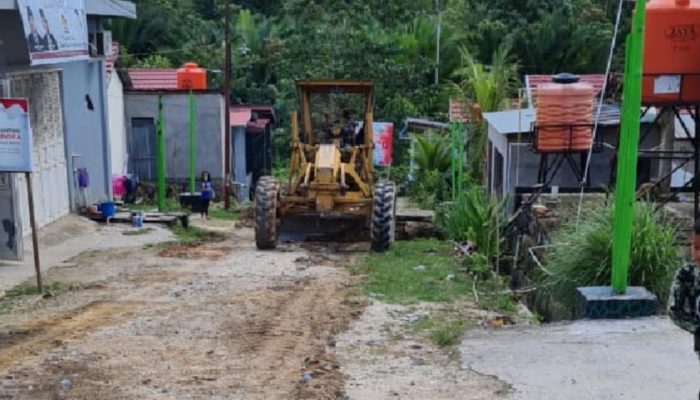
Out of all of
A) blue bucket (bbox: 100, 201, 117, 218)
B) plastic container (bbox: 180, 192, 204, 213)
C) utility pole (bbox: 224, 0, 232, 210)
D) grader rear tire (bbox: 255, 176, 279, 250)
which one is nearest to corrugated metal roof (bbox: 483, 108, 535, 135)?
grader rear tire (bbox: 255, 176, 279, 250)

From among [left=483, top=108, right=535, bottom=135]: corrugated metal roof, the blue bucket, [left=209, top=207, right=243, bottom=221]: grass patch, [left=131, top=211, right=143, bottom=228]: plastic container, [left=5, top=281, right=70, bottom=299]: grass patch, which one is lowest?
[left=209, top=207, right=243, bottom=221]: grass patch

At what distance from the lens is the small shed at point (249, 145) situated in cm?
2830

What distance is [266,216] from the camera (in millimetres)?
16109

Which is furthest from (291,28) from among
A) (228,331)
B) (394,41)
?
(228,331)

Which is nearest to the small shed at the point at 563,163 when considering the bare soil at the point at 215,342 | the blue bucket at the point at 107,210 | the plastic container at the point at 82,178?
the bare soil at the point at 215,342

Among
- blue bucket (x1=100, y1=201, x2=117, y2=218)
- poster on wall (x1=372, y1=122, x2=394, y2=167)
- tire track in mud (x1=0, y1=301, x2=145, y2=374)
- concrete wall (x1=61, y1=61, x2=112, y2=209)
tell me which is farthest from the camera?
poster on wall (x1=372, y1=122, x2=394, y2=167)

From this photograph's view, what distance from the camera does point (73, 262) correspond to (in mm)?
14383

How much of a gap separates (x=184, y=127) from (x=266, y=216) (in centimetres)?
1060

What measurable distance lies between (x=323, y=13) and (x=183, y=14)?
6.33m

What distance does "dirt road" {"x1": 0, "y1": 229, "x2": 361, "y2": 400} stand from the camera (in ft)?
22.7

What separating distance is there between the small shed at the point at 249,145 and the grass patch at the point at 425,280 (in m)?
12.6

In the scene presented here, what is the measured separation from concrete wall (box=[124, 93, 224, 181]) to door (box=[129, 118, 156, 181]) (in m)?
0.15

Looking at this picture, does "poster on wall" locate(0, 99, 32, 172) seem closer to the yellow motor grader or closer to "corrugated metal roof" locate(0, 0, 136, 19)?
the yellow motor grader

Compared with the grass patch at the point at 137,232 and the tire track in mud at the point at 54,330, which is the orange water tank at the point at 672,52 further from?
the grass patch at the point at 137,232
